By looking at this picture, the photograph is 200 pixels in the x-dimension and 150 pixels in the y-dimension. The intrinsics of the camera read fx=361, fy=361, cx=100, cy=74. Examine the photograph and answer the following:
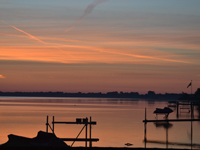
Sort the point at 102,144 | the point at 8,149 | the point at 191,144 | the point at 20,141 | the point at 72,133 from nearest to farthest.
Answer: the point at 8,149, the point at 20,141, the point at 102,144, the point at 191,144, the point at 72,133

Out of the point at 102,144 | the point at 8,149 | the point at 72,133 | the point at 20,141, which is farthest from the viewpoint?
the point at 72,133

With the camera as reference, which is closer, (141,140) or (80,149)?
(80,149)

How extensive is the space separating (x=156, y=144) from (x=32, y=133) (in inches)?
853

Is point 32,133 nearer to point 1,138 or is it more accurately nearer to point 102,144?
point 1,138

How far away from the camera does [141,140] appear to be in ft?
177

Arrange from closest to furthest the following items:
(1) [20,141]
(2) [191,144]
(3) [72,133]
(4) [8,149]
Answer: (4) [8,149] < (1) [20,141] < (2) [191,144] < (3) [72,133]

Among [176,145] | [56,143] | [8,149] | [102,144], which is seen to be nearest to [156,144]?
[176,145]

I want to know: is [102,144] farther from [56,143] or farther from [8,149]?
[8,149]

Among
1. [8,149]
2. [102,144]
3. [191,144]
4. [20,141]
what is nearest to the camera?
[8,149]

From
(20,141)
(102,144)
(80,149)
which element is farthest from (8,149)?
(102,144)

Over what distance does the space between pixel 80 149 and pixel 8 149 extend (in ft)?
17.7

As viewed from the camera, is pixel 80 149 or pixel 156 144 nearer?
pixel 80 149

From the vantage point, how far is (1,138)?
5303cm

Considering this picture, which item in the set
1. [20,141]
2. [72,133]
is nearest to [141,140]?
[72,133]
